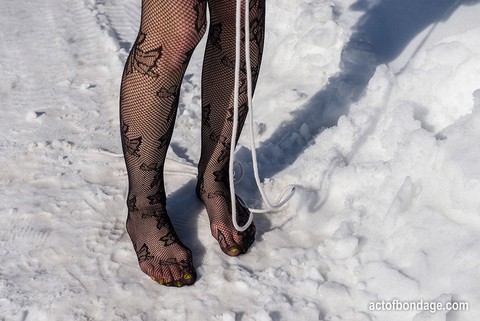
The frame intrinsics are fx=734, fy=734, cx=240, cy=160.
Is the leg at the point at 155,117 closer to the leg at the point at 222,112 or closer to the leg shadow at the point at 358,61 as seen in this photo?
the leg at the point at 222,112

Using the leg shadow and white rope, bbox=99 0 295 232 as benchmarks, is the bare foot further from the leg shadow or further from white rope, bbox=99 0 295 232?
the leg shadow

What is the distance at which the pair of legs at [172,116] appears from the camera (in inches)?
70.6

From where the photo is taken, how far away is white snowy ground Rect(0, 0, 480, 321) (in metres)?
1.98

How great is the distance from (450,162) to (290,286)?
0.58 meters

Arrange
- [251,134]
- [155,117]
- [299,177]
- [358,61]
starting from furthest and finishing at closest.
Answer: [358,61]
[299,177]
[251,134]
[155,117]

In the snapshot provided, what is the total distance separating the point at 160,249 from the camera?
208cm

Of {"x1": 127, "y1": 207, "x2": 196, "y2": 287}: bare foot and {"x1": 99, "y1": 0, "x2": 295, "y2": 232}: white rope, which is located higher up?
{"x1": 99, "y1": 0, "x2": 295, "y2": 232}: white rope

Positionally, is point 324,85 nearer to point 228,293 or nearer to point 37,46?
point 228,293

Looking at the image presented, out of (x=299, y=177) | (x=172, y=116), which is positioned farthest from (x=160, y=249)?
(x=299, y=177)

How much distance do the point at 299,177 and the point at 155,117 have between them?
0.70 m

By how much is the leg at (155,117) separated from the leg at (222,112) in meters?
0.15

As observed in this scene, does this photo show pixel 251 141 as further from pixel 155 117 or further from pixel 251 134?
pixel 155 117

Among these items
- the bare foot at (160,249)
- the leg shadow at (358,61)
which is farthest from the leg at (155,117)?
the leg shadow at (358,61)

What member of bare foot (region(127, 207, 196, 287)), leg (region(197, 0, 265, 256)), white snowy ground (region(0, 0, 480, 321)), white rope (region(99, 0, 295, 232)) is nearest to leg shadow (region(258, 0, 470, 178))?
white snowy ground (region(0, 0, 480, 321))
